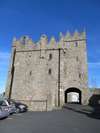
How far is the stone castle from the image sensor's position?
107 ft

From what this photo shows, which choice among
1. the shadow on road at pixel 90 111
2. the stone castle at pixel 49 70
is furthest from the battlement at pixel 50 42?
the shadow on road at pixel 90 111

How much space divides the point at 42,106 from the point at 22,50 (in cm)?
1791

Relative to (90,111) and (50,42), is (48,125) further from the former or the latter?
(50,42)

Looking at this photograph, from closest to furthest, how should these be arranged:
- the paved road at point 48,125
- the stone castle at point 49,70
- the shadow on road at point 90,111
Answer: the paved road at point 48,125, the shadow on road at point 90,111, the stone castle at point 49,70

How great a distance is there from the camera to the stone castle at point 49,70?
32.7m

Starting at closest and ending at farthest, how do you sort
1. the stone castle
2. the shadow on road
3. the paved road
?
the paved road, the shadow on road, the stone castle

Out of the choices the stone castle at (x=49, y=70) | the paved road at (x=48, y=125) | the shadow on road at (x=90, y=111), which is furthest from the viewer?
the stone castle at (x=49, y=70)

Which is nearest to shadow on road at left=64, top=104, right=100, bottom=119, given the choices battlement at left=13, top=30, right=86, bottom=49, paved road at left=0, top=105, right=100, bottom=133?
paved road at left=0, top=105, right=100, bottom=133

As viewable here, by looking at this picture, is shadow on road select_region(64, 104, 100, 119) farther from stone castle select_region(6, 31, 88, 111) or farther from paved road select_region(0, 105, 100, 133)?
stone castle select_region(6, 31, 88, 111)

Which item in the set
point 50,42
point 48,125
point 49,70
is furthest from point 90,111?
point 50,42

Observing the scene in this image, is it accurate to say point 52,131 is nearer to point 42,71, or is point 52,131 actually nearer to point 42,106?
point 42,106

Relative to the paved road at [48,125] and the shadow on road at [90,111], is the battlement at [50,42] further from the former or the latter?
the paved road at [48,125]

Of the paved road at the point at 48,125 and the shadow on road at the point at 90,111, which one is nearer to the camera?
the paved road at the point at 48,125

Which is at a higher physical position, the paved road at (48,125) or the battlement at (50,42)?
the battlement at (50,42)
